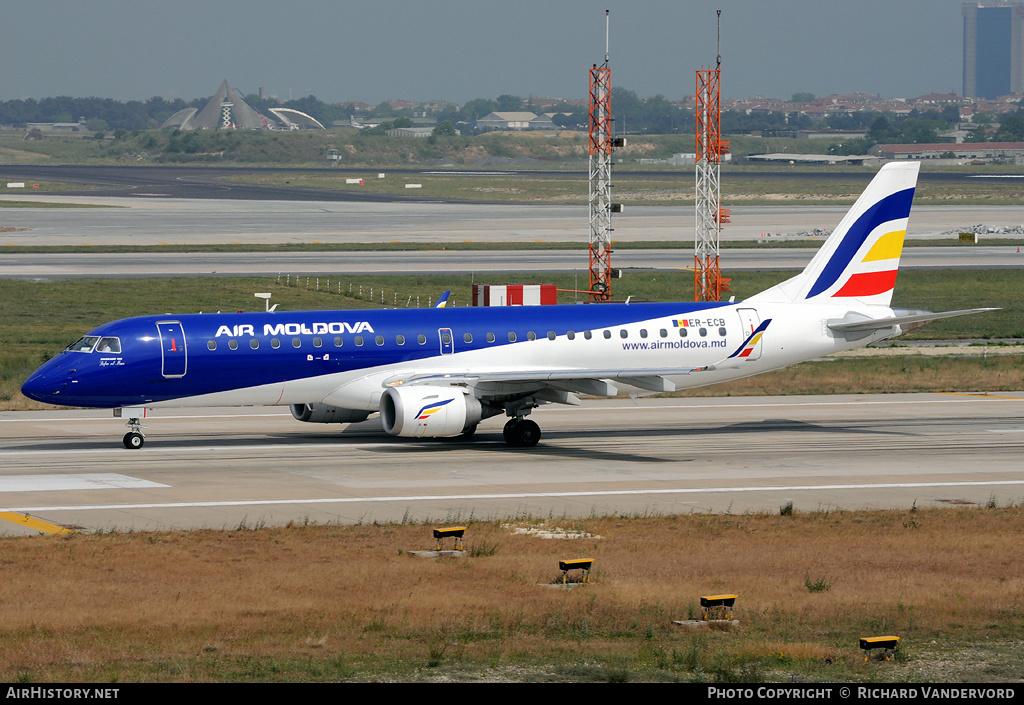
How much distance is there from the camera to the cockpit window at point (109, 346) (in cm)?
3819

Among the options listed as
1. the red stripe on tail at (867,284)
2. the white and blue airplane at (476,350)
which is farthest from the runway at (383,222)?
the white and blue airplane at (476,350)

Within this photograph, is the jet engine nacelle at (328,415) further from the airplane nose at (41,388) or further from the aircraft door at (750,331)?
the aircraft door at (750,331)

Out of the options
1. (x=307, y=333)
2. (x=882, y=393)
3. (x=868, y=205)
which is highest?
(x=868, y=205)

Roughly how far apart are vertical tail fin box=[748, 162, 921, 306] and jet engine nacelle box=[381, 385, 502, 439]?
11.8 metres

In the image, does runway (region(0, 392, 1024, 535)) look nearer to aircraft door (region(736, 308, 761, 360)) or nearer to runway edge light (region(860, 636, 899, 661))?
aircraft door (region(736, 308, 761, 360))

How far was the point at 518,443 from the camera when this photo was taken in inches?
1592

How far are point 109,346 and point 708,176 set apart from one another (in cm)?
3963

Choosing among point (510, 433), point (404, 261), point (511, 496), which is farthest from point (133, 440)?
point (404, 261)

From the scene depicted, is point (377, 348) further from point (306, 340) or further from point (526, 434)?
point (526, 434)

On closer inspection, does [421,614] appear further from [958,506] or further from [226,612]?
[958,506]

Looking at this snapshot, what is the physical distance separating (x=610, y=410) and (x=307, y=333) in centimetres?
1378

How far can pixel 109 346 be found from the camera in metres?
38.3

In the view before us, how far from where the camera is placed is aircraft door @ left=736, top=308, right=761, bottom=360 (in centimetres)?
4291
